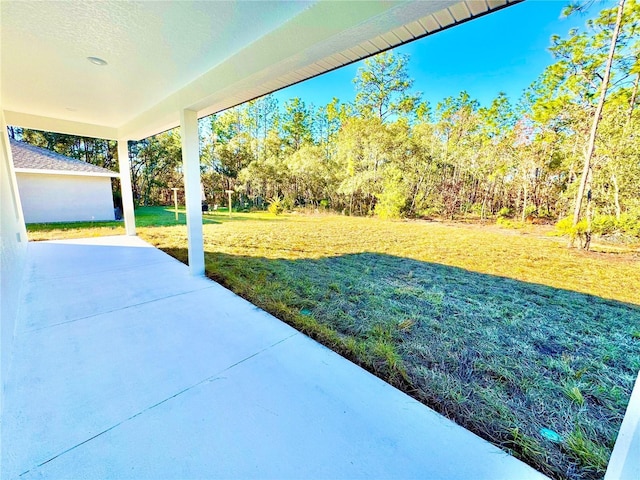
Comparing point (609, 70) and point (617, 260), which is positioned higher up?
point (609, 70)

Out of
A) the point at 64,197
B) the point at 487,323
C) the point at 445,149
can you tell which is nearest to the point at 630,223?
the point at 487,323

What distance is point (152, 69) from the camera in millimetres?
2754

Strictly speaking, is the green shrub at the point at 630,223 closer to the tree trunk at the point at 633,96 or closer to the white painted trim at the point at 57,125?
the tree trunk at the point at 633,96

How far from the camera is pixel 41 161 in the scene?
9.30 m

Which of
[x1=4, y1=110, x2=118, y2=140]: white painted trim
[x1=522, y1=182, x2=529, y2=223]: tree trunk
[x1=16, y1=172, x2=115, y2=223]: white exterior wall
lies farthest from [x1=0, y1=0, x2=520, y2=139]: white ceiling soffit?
[x1=16, y1=172, x2=115, y2=223]: white exterior wall

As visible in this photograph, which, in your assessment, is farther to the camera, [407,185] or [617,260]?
[407,185]

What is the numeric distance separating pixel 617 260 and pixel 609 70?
3.50 metres

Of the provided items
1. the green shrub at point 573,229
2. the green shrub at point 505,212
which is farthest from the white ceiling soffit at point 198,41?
the green shrub at point 505,212

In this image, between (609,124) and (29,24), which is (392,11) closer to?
(29,24)

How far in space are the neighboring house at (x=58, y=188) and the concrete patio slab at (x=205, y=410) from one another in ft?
32.9

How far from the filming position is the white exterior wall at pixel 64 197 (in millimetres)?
9133

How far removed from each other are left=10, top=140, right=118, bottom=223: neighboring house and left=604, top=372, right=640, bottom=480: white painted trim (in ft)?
43.0

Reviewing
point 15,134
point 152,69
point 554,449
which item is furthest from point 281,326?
point 15,134

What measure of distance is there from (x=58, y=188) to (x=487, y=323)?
13800mm
